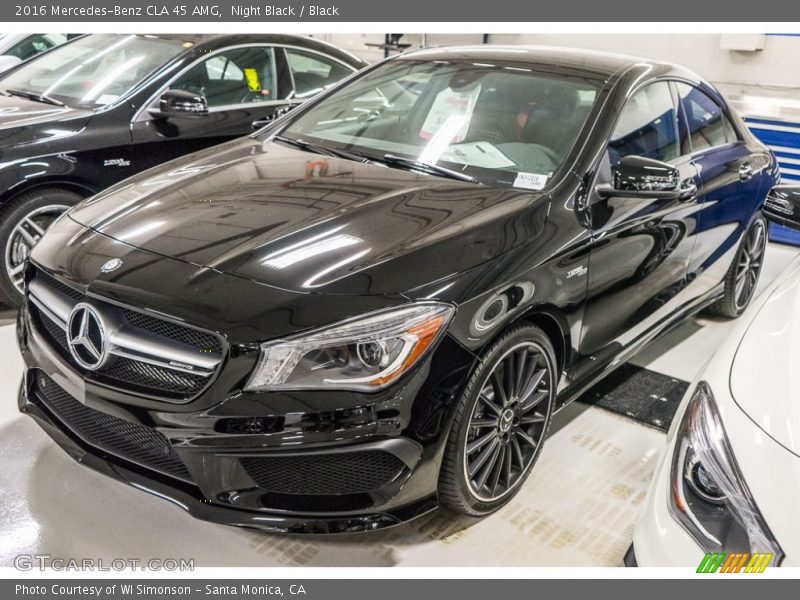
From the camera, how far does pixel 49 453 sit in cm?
242

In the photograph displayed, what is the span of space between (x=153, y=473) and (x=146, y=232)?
2.09 feet

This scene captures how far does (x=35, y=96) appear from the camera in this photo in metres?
3.71

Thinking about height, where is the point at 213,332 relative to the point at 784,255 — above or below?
above

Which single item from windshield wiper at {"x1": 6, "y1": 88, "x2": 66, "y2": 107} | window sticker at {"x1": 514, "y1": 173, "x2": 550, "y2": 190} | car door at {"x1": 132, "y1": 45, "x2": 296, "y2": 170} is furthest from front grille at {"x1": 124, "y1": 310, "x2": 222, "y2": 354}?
windshield wiper at {"x1": 6, "y1": 88, "x2": 66, "y2": 107}

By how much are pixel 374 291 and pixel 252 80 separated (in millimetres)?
2595

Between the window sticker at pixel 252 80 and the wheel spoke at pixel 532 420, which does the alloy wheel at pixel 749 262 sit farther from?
the window sticker at pixel 252 80

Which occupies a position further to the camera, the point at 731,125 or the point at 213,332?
the point at 731,125

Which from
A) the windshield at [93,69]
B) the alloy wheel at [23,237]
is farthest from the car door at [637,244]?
the windshield at [93,69]

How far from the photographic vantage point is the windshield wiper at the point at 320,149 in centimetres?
260

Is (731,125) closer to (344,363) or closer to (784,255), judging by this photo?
(784,255)

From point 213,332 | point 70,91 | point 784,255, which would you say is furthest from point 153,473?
point 784,255

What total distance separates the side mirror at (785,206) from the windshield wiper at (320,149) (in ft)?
4.19

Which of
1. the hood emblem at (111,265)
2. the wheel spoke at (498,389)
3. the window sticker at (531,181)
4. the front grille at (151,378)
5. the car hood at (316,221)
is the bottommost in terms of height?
the wheel spoke at (498,389)

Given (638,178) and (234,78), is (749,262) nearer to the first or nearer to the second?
(638,178)
